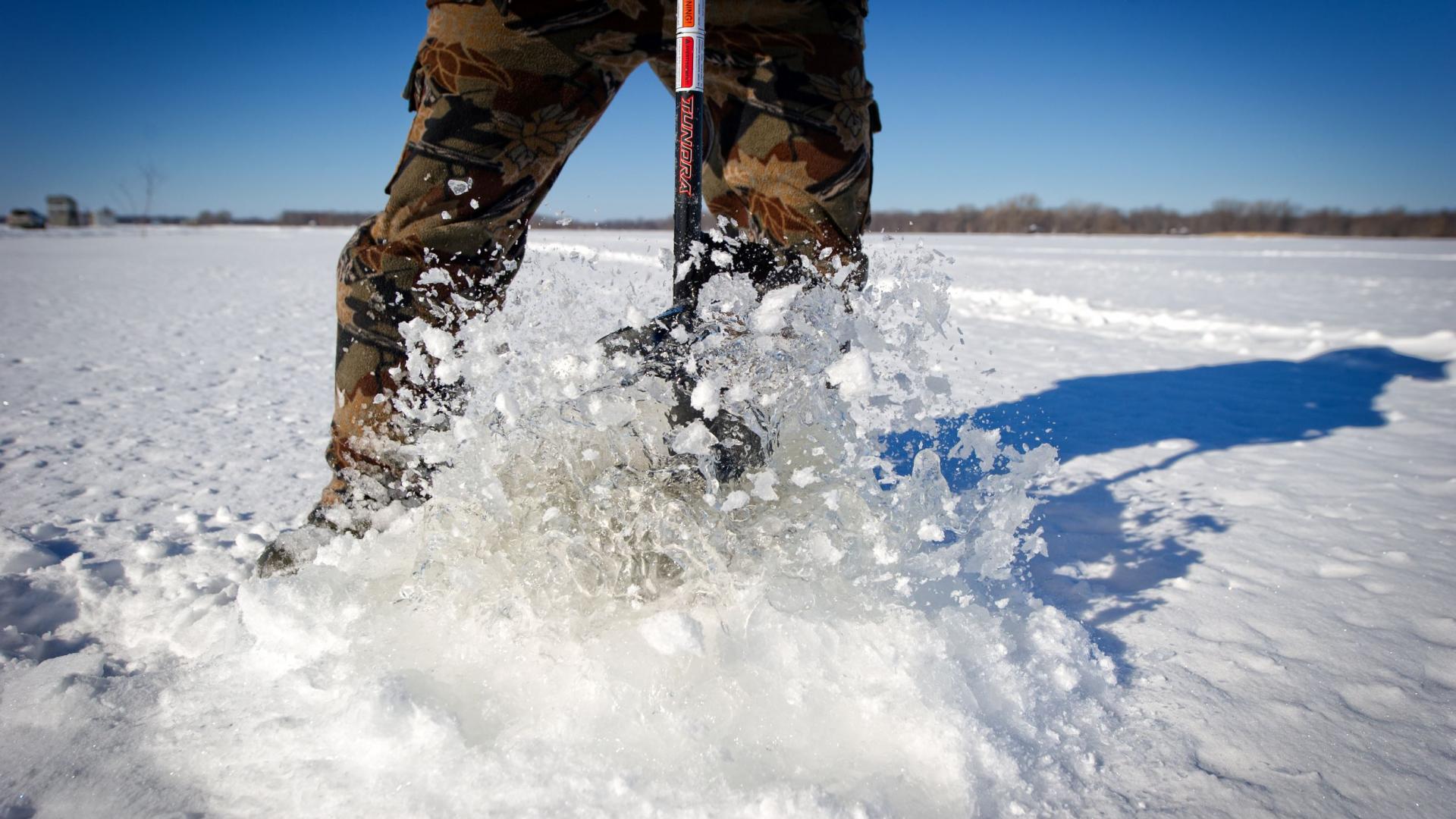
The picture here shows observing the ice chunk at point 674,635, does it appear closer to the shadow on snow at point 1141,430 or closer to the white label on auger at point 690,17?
the shadow on snow at point 1141,430

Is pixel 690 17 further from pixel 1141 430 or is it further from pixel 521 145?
pixel 1141 430

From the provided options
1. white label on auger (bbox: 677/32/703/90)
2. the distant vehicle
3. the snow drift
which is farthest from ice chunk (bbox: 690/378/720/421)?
the distant vehicle

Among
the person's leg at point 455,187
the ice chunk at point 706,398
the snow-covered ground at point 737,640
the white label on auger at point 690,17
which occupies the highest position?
the white label on auger at point 690,17

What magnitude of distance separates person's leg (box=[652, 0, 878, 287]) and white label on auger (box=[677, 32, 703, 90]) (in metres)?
0.11

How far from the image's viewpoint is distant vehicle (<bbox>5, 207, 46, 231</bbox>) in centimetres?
3453

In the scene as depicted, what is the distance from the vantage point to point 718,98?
125 cm

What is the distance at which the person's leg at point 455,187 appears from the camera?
39.8 inches

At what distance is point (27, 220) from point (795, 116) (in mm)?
48081

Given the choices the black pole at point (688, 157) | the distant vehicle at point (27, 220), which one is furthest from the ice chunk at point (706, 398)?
the distant vehicle at point (27, 220)

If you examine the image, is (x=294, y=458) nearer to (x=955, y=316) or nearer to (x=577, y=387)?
(x=577, y=387)

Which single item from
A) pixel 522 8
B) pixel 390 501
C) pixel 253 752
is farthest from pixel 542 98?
pixel 253 752

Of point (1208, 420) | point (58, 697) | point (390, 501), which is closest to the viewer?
point (58, 697)

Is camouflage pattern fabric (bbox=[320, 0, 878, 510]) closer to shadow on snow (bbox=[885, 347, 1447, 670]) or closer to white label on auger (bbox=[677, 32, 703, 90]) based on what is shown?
white label on auger (bbox=[677, 32, 703, 90])

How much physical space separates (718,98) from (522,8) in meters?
0.37
